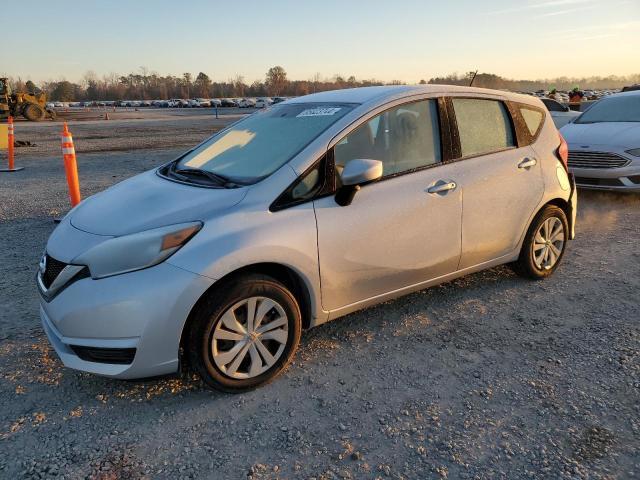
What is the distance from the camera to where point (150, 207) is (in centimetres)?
302

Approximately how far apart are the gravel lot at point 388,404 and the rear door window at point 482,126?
1.26m

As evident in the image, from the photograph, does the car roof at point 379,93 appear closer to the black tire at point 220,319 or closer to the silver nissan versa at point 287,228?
the silver nissan versa at point 287,228

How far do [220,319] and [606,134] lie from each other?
7422mm

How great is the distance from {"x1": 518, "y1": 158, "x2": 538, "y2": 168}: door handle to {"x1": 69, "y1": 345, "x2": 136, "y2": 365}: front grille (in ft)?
10.6

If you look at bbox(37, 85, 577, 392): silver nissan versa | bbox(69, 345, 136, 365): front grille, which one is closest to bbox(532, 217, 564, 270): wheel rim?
bbox(37, 85, 577, 392): silver nissan versa

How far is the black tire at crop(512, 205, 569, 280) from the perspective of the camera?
4285 millimetres

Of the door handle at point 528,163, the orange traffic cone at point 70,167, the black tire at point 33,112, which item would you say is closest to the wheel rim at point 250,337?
the door handle at point 528,163

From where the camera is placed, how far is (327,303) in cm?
318

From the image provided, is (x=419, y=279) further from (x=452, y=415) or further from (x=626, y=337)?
(x=626, y=337)

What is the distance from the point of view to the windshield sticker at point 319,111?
3471 millimetres

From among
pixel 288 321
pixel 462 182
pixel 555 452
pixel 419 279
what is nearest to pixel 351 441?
pixel 288 321

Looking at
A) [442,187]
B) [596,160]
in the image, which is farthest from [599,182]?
[442,187]

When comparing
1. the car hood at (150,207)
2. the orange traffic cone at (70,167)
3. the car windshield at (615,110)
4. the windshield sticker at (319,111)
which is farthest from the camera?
the car windshield at (615,110)

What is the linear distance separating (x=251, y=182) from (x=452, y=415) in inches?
69.9
